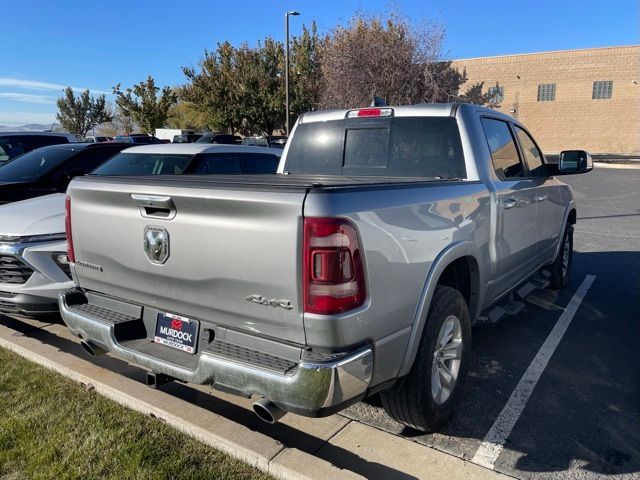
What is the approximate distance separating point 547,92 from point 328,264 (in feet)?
171

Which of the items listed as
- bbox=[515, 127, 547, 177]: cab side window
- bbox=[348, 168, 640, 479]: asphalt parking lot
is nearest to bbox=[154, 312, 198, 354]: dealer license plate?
bbox=[348, 168, 640, 479]: asphalt parking lot

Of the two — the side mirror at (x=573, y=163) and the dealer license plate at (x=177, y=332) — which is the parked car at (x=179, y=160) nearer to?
the dealer license plate at (x=177, y=332)

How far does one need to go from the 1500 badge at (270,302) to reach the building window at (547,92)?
52.0 metres

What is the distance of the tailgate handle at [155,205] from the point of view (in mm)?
2693

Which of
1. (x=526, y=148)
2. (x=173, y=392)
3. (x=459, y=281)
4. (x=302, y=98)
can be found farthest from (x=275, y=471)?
(x=302, y=98)

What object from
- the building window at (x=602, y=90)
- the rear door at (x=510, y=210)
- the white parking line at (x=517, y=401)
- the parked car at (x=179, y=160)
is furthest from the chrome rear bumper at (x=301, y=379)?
the building window at (x=602, y=90)

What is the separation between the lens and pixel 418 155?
12.9ft

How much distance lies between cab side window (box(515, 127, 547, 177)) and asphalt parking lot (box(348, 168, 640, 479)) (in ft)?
4.86

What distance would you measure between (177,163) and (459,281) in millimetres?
4088

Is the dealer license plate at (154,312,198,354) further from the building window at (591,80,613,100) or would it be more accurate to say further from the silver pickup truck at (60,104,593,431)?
the building window at (591,80,613,100)

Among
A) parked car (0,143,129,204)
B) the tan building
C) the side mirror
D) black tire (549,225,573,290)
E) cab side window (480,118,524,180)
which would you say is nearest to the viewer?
cab side window (480,118,524,180)

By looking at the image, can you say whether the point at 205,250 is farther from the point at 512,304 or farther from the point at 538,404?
the point at 512,304

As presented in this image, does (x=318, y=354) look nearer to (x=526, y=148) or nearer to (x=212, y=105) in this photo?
(x=526, y=148)

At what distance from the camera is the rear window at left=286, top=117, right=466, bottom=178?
3820 mm
